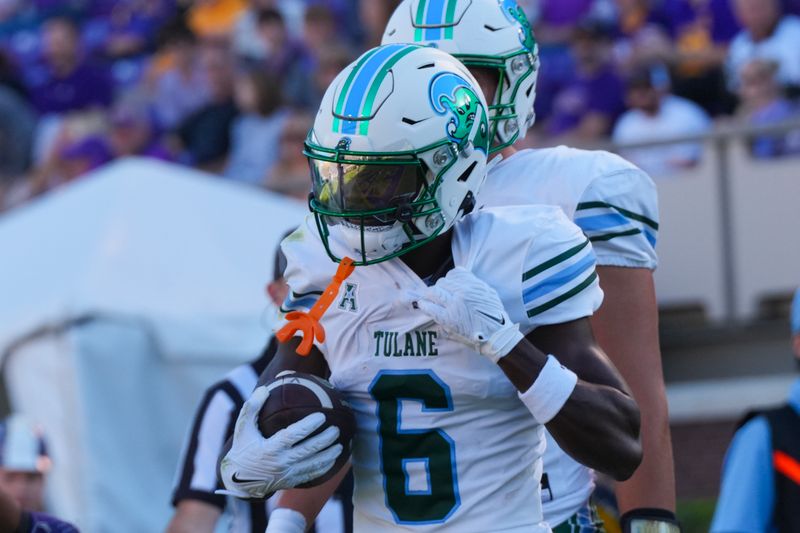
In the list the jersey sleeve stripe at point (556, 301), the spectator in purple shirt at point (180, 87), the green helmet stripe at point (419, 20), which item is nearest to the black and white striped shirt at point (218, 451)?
the green helmet stripe at point (419, 20)

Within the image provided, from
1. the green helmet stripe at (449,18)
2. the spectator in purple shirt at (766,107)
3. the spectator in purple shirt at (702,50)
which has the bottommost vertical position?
the green helmet stripe at (449,18)

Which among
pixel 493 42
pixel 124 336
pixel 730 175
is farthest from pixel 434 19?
pixel 730 175

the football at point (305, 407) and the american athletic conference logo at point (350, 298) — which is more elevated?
the american athletic conference logo at point (350, 298)

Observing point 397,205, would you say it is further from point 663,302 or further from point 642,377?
point 663,302

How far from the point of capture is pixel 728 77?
7699 mm

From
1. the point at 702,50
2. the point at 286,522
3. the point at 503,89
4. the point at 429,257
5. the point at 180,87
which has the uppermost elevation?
Result: the point at 180,87

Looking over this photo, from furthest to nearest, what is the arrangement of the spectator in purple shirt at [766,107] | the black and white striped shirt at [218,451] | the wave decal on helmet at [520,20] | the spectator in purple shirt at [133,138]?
the spectator in purple shirt at [133,138], the spectator in purple shirt at [766,107], the black and white striped shirt at [218,451], the wave decal on helmet at [520,20]

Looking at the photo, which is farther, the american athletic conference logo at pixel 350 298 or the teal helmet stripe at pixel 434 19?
the teal helmet stripe at pixel 434 19

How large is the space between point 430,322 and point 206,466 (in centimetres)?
174

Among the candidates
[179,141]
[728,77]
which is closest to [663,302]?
[728,77]

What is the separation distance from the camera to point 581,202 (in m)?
2.92

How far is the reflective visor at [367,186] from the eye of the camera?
7.86ft

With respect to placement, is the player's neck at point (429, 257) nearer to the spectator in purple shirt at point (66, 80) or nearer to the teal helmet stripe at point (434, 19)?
the teal helmet stripe at point (434, 19)

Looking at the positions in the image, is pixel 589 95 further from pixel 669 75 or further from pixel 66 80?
pixel 66 80
